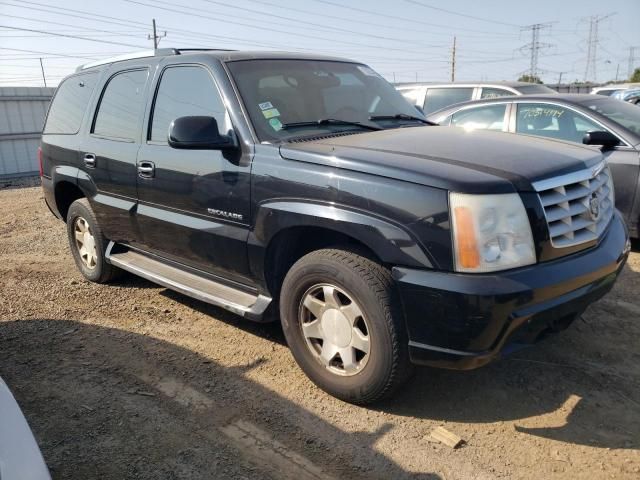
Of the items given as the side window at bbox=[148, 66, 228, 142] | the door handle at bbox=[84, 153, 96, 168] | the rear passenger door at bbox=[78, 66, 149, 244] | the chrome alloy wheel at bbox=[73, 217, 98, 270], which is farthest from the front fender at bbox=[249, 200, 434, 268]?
the chrome alloy wheel at bbox=[73, 217, 98, 270]

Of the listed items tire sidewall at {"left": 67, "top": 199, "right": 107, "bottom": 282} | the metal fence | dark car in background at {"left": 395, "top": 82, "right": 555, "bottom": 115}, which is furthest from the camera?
the metal fence

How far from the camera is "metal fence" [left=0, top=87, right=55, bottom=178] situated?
13.3 meters

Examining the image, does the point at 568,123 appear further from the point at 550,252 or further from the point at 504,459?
the point at 504,459

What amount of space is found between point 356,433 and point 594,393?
1.39 meters

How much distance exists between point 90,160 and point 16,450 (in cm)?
335

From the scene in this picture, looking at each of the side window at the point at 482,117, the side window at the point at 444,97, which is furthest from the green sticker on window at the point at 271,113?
the side window at the point at 444,97

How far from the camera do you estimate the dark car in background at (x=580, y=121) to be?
5.30m

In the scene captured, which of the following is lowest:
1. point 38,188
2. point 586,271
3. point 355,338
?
point 38,188

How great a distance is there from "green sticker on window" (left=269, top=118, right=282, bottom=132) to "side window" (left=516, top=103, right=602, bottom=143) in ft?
11.9

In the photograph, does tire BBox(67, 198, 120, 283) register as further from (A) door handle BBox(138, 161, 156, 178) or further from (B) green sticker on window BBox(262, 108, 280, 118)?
(B) green sticker on window BBox(262, 108, 280, 118)

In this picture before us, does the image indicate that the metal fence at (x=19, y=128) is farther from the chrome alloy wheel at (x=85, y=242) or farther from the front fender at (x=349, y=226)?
the front fender at (x=349, y=226)

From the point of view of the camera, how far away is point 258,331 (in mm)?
4094

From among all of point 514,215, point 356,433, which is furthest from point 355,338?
point 514,215

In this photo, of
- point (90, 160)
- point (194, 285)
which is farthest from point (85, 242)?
point (194, 285)
